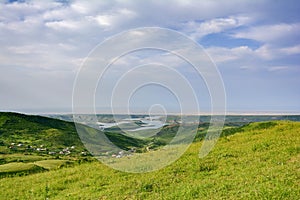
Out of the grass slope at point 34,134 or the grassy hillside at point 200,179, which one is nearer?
the grassy hillside at point 200,179

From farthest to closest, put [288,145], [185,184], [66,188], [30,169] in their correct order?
1. [30,169]
2. [288,145]
3. [66,188]
4. [185,184]

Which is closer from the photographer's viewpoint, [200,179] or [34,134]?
[200,179]

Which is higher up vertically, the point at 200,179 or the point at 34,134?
the point at 200,179

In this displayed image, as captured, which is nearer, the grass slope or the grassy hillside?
the grassy hillside

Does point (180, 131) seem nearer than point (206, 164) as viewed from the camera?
No

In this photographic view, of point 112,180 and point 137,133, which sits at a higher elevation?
point 137,133

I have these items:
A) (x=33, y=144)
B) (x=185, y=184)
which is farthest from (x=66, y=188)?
(x=33, y=144)

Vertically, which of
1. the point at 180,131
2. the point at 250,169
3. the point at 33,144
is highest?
the point at 180,131

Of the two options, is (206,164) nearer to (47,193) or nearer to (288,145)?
(288,145)
